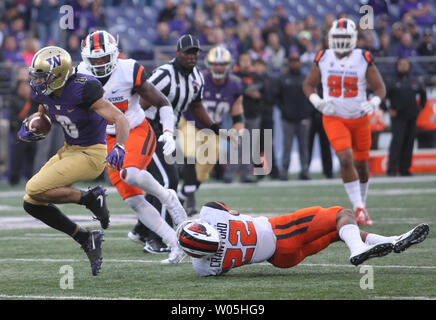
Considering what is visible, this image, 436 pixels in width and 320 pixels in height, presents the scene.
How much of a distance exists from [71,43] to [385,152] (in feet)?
19.9

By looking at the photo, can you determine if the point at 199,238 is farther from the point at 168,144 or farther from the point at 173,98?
the point at 173,98

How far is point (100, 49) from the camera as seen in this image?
688cm

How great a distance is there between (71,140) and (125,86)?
2.60ft

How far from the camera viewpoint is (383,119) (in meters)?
16.9

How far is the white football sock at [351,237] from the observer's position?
18.4 ft

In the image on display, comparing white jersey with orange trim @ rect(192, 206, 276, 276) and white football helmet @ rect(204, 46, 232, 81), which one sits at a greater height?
white football helmet @ rect(204, 46, 232, 81)

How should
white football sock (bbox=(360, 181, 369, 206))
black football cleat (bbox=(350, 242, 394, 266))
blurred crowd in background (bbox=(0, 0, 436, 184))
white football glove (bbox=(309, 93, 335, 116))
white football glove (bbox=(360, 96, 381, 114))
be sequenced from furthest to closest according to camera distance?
blurred crowd in background (bbox=(0, 0, 436, 184)) → white football sock (bbox=(360, 181, 369, 206)) → white football glove (bbox=(309, 93, 335, 116)) → white football glove (bbox=(360, 96, 381, 114)) → black football cleat (bbox=(350, 242, 394, 266))

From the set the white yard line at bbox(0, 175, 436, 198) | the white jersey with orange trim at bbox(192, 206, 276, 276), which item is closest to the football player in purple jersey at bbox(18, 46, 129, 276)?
the white jersey with orange trim at bbox(192, 206, 276, 276)

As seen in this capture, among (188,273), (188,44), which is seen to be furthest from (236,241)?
(188,44)

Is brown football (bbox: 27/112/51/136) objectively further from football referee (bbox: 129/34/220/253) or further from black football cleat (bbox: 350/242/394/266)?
black football cleat (bbox: 350/242/394/266)

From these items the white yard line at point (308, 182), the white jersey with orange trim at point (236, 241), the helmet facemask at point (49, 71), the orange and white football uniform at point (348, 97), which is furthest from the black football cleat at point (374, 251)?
the white yard line at point (308, 182)

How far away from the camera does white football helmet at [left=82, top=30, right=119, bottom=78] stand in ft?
22.5

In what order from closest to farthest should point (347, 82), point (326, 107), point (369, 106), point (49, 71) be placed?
point (49, 71), point (369, 106), point (326, 107), point (347, 82)
